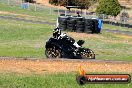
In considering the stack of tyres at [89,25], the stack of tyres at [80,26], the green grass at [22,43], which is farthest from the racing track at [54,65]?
the stack of tyres at [80,26]

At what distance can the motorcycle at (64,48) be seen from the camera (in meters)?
19.5

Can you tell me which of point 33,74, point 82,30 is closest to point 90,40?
point 82,30

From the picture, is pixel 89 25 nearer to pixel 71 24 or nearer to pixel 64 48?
pixel 71 24

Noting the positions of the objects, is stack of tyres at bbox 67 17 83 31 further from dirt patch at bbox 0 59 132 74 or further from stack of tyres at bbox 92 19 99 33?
dirt patch at bbox 0 59 132 74

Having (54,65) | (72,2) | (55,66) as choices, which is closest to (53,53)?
(54,65)

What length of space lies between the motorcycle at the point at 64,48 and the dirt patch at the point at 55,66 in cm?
128

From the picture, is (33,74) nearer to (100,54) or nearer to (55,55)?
(55,55)

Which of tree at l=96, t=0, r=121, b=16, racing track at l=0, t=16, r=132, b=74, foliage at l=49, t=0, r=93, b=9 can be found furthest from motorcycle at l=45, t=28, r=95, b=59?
foliage at l=49, t=0, r=93, b=9

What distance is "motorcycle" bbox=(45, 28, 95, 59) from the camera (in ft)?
64.1

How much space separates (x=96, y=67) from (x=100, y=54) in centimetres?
625

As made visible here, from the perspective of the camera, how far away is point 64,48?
64.3ft

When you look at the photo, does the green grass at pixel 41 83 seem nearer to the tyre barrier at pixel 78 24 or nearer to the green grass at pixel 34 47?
the green grass at pixel 34 47

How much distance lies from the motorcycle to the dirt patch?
128 cm

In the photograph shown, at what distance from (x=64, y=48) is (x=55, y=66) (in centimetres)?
273
